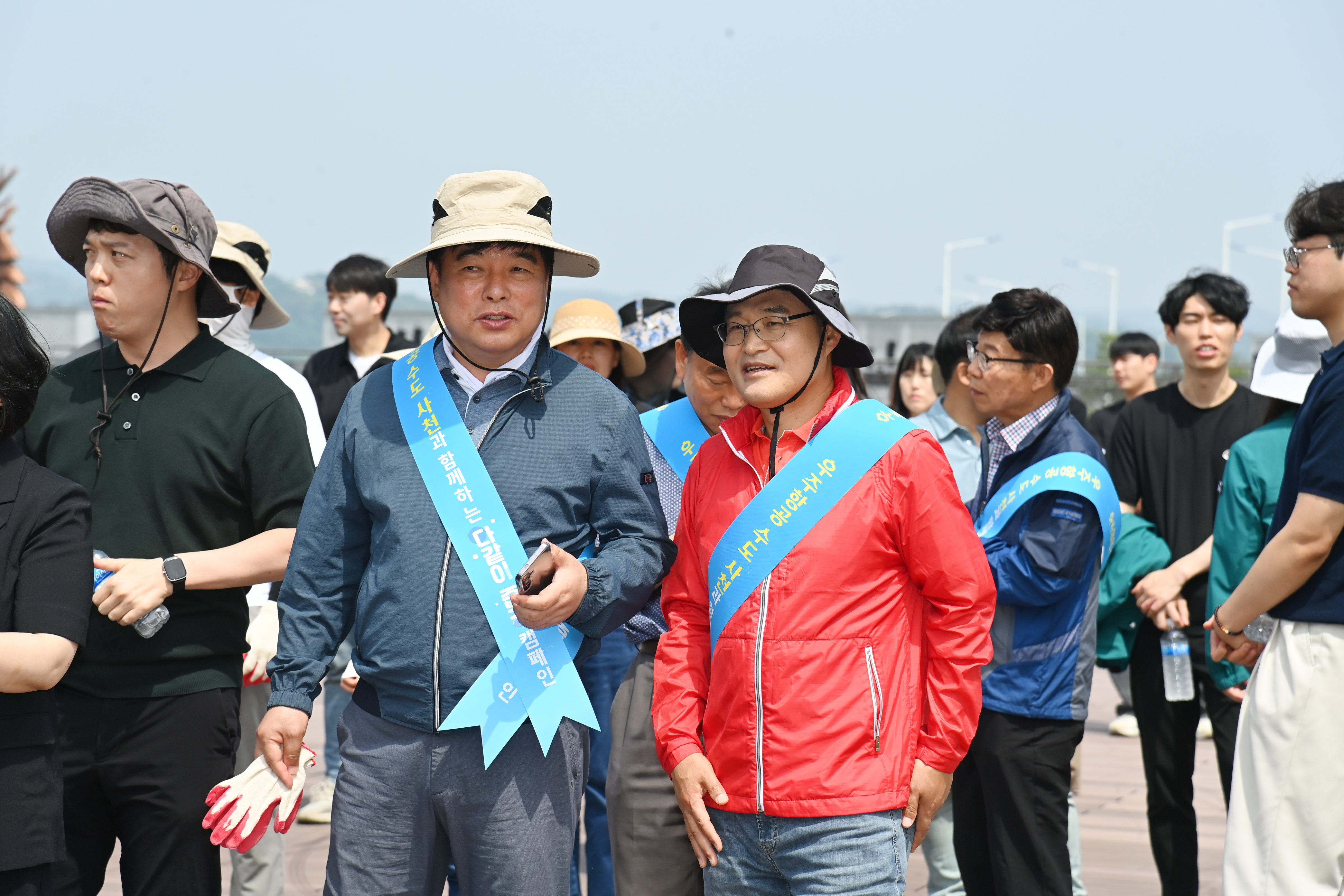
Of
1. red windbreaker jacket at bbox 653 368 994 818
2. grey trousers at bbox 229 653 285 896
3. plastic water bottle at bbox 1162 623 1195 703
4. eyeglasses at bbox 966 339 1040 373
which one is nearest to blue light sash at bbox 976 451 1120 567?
eyeglasses at bbox 966 339 1040 373

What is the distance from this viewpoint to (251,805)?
267cm

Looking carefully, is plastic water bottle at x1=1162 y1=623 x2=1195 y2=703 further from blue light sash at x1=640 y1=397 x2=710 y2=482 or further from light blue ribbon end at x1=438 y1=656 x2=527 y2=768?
light blue ribbon end at x1=438 y1=656 x2=527 y2=768

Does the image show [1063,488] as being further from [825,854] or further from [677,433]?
[825,854]

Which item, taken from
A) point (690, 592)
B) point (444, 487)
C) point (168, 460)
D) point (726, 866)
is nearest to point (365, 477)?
point (444, 487)

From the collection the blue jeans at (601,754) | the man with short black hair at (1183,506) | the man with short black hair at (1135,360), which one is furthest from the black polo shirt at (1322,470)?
the man with short black hair at (1135,360)

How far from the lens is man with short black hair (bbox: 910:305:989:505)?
5.33m

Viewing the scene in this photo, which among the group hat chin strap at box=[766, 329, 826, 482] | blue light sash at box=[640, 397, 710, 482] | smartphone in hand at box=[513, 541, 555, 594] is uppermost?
hat chin strap at box=[766, 329, 826, 482]

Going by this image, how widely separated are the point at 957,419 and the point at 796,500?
9.85ft

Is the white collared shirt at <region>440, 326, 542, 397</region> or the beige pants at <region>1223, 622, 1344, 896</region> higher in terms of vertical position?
the white collared shirt at <region>440, 326, 542, 397</region>

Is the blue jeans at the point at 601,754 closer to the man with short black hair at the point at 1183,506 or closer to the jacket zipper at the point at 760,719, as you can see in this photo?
the jacket zipper at the point at 760,719

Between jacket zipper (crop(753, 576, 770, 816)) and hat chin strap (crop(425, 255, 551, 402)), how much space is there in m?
0.71

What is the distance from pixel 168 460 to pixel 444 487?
0.77m

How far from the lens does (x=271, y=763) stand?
272 cm

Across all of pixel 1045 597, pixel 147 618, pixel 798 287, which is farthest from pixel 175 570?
pixel 1045 597
